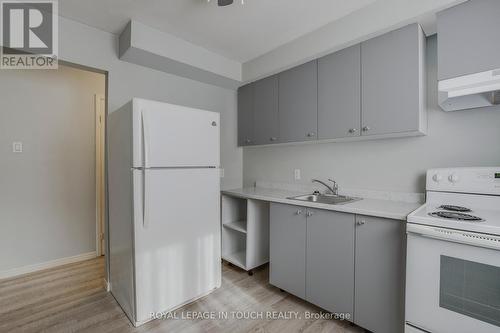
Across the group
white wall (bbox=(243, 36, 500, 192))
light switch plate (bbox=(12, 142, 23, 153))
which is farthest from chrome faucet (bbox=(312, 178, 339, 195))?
light switch plate (bbox=(12, 142, 23, 153))

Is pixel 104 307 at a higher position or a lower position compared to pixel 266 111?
lower

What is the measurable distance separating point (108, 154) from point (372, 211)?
2.18 meters

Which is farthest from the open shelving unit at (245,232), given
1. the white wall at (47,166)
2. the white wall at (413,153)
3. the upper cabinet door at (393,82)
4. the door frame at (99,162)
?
the white wall at (47,166)

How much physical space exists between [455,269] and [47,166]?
3575 mm

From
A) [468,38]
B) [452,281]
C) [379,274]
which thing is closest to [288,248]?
[379,274]

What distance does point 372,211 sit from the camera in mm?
1537

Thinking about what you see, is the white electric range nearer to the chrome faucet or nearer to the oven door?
the oven door

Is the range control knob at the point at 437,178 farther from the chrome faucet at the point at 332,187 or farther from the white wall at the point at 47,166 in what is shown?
the white wall at the point at 47,166

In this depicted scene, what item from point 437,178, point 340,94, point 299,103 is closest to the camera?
point 437,178

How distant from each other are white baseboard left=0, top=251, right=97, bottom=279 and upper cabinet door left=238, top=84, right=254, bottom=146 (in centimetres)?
229

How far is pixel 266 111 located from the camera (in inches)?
106

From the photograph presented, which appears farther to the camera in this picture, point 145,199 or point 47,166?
point 47,166

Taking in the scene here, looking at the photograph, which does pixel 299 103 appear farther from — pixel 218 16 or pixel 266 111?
pixel 218 16

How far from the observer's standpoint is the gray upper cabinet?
132cm
